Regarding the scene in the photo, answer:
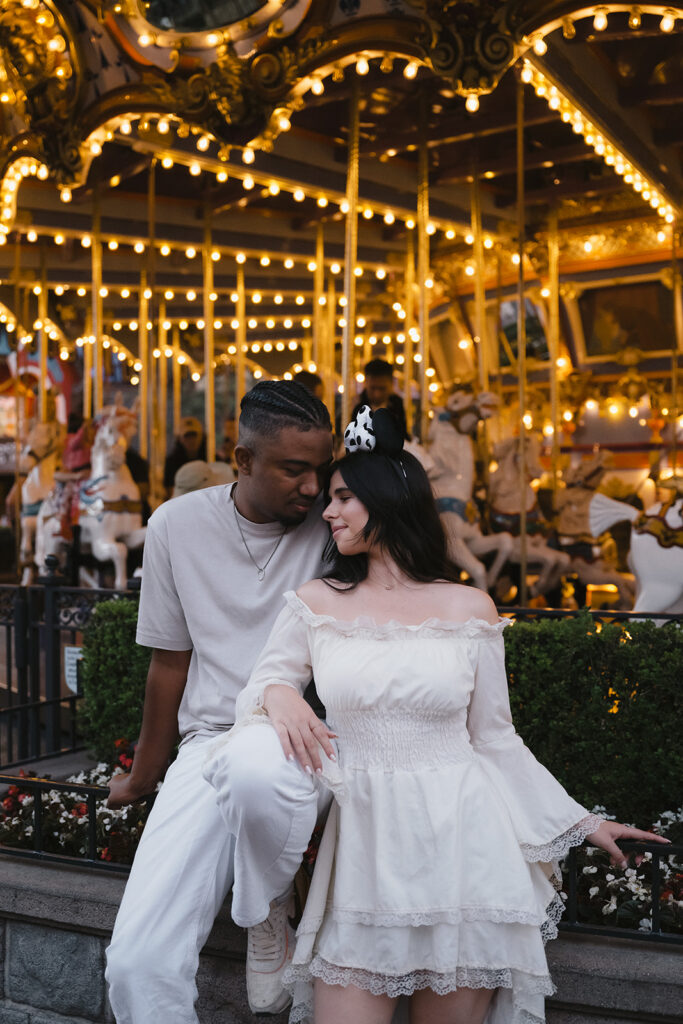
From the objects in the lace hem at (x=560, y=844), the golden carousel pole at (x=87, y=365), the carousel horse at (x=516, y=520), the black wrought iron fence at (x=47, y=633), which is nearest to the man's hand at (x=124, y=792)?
the lace hem at (x=560, y=844)

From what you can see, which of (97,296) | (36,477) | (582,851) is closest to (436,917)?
(582,851)

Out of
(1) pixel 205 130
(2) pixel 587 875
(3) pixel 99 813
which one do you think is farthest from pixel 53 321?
(2) pixel 587 875

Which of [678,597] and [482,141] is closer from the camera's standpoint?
[678,597]

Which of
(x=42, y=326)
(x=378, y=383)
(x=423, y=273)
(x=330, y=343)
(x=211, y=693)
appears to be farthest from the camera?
(x=42, y=326)

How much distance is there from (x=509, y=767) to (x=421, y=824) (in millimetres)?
315

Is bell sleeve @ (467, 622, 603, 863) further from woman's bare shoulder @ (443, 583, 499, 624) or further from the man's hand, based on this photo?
the man's hand

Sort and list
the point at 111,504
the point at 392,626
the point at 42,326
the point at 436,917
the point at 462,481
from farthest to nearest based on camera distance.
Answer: the point at 42,326 < the point at 111,504 < the point at 462,481 < the point at 392,626 < the point at 436,917

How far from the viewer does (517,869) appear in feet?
7.47

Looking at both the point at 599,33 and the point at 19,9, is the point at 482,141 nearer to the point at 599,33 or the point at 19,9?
the point at 599,33

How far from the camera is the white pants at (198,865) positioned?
219 centimetres

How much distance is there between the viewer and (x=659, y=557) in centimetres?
602

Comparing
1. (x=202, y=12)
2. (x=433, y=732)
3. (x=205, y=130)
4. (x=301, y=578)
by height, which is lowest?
(x=433, y=732)

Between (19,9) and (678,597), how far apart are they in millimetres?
5586

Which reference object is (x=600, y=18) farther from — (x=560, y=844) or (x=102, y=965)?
Result: (x=102, y=965)
